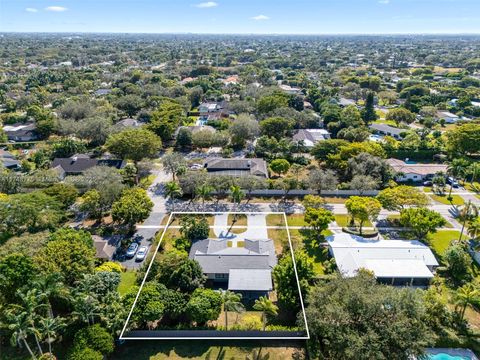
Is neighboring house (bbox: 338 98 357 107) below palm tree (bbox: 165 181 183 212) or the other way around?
the other way around

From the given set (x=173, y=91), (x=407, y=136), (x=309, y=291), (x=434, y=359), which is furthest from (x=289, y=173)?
(x=173, y=91)

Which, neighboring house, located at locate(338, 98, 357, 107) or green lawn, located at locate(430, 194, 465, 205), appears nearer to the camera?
green lawn, located at locate(430, 194, 465, 205)

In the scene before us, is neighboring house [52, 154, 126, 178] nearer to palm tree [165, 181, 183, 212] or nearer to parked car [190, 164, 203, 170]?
parked car [190, 164, 203, 170]

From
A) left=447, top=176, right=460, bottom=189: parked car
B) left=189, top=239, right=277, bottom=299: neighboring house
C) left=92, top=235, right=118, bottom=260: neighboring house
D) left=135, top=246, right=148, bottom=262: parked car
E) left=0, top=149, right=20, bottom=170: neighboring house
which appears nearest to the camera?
left=189, top=239, right=277, bottom=299: neighboring house

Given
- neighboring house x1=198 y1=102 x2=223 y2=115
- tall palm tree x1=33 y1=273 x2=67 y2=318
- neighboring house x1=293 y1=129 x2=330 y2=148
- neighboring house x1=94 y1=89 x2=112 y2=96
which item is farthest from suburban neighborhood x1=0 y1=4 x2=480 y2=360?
neighboring house x1=94 y1=89 x2=112 y2=96

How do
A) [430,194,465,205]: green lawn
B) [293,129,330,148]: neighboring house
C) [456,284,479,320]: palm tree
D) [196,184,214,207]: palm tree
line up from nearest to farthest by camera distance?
[456,284,479,320]: palm tree < [196,184,214,207]: palm tree < [430,194,465,205]: green lawn < [293,129,330,148]: neighboring house

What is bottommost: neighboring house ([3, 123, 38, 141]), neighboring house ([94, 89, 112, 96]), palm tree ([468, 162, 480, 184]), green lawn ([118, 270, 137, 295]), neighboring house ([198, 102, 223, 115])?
green lawn ([118, 270, 137, 295])

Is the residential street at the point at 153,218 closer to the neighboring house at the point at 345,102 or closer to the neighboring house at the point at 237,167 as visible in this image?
the neighboring house at the point at 237,167
